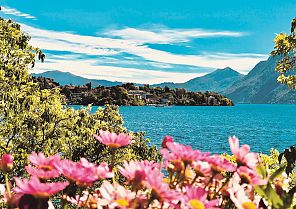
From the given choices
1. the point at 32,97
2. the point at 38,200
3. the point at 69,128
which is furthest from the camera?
the point at 69,128

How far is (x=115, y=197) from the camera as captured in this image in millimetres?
1365

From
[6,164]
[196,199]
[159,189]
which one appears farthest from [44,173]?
[196,199]

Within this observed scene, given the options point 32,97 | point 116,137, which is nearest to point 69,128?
point 32,97

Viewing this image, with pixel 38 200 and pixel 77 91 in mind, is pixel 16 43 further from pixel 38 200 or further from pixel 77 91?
pixel 77 91

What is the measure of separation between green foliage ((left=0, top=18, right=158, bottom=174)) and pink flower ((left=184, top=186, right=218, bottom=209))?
1382 centimetres

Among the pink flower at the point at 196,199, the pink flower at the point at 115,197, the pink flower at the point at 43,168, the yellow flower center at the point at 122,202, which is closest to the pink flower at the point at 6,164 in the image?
the pink flower at the point at 43,168

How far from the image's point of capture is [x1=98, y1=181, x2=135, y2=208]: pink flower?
1277mm

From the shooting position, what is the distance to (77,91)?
639 feet

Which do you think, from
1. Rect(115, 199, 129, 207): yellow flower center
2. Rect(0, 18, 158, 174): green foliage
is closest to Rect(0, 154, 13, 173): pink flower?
Rect(115, 199, 129, 207): yellow flower center

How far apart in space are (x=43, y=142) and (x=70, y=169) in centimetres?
1575

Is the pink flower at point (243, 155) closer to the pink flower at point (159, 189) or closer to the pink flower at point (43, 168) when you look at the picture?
the pink flower at point (159, 189)

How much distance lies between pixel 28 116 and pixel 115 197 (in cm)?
1533

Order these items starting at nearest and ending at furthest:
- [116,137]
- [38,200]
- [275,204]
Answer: [38,200], [275,204], [116,137]

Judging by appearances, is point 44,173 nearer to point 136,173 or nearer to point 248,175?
point 136,173
